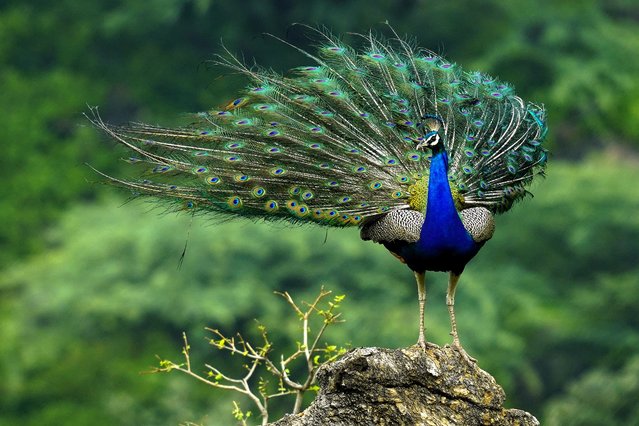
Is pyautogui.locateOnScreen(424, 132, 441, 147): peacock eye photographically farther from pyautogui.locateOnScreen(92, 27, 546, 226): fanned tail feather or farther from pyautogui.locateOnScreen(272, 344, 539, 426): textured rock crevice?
pyautogui.locateOnScreen(272, 344, 539, 426): textured rock crevice

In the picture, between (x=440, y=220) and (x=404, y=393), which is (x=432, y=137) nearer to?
(x=440, y=220)

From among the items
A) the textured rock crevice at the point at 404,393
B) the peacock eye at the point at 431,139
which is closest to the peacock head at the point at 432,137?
the peacock eye at the point at 431,139

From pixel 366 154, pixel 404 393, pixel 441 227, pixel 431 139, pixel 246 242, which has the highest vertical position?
pixel 431 139

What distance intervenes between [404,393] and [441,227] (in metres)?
1.39

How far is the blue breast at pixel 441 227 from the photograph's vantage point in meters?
10.4

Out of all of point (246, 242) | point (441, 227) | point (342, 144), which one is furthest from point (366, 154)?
point (246, 242)

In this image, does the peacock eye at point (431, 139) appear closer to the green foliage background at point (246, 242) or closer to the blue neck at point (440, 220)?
the blue neck at point (440, 220)

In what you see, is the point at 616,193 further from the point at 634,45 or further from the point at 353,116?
the point at 353,116

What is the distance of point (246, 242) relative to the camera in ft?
88.3

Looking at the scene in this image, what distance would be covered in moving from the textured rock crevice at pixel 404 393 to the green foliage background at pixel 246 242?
12788 mm

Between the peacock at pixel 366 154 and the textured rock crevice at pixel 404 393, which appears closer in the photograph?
the textured rock crevice at pixel 404 393

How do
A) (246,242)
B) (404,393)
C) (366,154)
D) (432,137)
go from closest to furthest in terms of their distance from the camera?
(404,393)
(432,137)
(366,154)
(246,242)

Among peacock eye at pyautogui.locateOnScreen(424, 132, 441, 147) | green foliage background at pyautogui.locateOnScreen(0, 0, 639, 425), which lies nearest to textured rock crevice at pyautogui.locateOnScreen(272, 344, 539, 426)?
peacock eye at pyautogui.locateOnScreen(424, 132, 441, 147)

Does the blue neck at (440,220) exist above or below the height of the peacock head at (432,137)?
below
